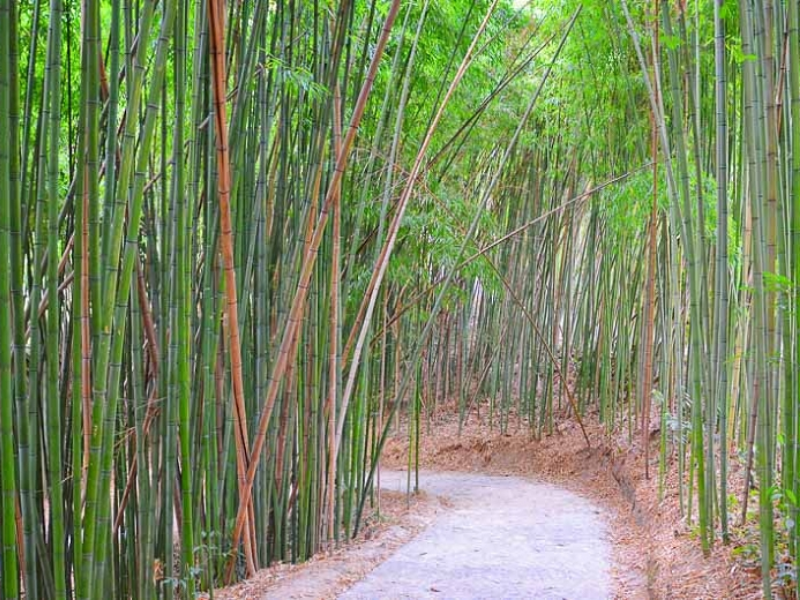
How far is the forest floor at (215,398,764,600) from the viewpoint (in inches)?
116

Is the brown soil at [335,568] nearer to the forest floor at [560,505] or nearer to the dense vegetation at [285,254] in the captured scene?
the forest floor at [560,505]

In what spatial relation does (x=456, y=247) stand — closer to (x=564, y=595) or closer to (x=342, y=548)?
(x=342, y=548)

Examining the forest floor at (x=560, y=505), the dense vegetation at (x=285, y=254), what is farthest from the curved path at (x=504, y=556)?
the dense vegetation at (x=285, y=254)

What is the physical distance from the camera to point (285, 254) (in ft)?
12.1

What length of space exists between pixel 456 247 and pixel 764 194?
9.30ft

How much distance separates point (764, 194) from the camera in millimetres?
2326

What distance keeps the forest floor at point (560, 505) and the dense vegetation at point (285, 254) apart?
0.16m

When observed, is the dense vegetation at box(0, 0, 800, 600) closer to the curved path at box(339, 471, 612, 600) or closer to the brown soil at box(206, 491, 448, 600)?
the brown soil at box(206, 491, 448, 600)

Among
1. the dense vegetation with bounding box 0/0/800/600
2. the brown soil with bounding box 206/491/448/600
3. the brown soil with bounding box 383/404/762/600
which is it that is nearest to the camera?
the dense vegetation with bounding box 0/0/800/600

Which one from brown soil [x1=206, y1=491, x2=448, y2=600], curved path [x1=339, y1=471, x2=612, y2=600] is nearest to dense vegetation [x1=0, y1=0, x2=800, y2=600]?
brown soil [x1=206, y1=491, x2=448, y2=600]

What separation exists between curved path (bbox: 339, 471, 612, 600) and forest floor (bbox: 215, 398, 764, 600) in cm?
4

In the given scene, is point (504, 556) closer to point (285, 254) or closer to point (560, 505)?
point (560, 505)

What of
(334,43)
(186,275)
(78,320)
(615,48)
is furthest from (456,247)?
(78,320)

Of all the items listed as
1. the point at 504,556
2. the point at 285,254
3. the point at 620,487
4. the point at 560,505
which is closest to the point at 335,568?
the point at 504,556
